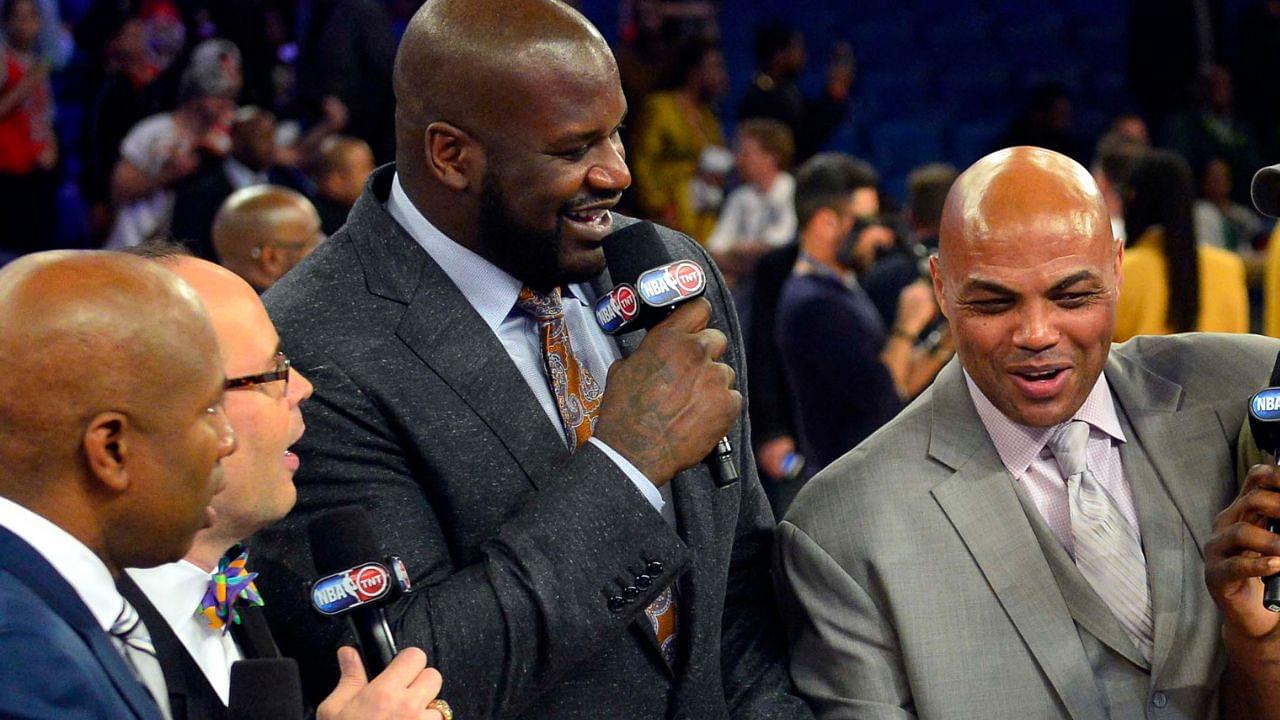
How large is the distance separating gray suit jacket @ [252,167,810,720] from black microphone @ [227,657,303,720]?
24cm

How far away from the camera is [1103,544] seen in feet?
8.39

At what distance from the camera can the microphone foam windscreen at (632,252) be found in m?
2.29

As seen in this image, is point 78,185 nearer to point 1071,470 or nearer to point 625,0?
point 625,0

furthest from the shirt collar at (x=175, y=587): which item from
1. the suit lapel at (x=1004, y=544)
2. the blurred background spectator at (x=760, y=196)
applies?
the blurred background spectator at (x=760, y=196)

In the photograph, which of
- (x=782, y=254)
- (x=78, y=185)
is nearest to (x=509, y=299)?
(x=782, y=254)

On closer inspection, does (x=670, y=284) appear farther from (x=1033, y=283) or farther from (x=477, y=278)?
(x=1033, y=283)

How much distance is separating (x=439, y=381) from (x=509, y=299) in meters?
0.18

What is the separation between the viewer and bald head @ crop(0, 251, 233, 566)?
5.34ft

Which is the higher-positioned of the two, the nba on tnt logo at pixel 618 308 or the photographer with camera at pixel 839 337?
the nba on tnt logo at pixel 618 308

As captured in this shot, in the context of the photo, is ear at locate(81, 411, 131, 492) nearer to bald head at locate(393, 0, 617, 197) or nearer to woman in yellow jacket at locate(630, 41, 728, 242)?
bald head at locate(393, 0, 617, 197)

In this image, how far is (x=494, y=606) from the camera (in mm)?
2174

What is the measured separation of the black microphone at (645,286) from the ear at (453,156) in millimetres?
219

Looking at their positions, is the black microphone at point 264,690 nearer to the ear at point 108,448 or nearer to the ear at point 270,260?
the ear at point 108,448

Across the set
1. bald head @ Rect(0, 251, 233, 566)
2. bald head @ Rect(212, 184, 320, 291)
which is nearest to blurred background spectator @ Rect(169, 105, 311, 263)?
bald head @ Rect(212, 184, 320, 291)
